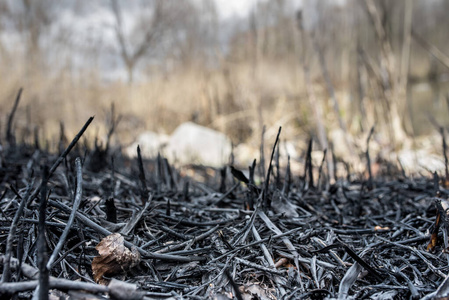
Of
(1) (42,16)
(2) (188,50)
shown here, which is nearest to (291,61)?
(2) (188,50)

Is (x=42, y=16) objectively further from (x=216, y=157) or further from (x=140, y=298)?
(x=140, y=298)

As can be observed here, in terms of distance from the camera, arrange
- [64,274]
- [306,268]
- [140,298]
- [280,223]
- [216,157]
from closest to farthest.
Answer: [140,298], [64,274], [306,268], [280,223], [216,157]

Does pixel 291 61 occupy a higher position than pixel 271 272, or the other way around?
pixel 291 61

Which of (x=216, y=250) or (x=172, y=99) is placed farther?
(x=172, y=99)

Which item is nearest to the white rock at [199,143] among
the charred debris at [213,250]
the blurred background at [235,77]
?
the blurred background at [235,77]

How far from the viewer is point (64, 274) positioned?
2.36ft

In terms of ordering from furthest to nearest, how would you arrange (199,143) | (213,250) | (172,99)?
(172,99) → (199,143) → (213,250)

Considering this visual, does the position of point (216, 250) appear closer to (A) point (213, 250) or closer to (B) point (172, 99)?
(A) point (213, 250)

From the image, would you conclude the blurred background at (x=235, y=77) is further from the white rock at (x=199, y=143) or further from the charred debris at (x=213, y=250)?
the charred debris at (x=213, y=250)

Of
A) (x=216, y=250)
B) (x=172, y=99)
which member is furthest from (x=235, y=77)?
(x=216, y=250)

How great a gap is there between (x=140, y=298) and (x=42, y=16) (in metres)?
9.96

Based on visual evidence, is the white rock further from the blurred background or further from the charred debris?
the charred debris

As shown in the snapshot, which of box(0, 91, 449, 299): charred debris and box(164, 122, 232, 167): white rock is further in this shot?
box(164, 122, 232, 167): white rock

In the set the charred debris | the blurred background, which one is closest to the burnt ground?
the charred debris
